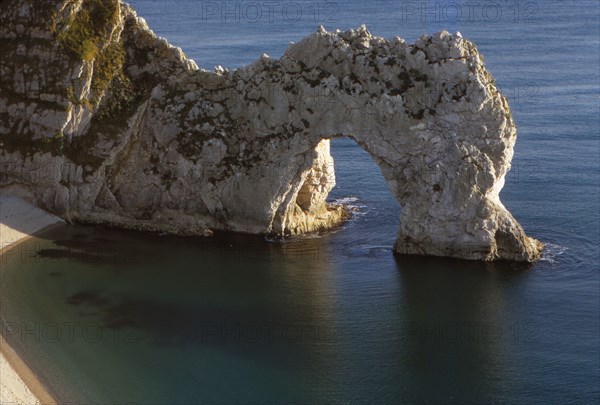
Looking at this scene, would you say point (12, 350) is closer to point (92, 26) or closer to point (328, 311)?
→ point (328, 311)

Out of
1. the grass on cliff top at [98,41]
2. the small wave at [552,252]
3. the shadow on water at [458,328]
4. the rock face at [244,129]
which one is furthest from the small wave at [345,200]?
the grass on cliff top at [98,41]

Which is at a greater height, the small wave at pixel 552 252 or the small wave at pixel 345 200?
the small wave at pixel 345 200

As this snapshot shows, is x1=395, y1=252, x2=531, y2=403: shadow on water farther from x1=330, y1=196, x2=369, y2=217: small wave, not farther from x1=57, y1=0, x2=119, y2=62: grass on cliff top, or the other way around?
x1=57, y1=0, x2=119, y2=62: grass on cliff top

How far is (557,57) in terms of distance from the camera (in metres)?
95.5

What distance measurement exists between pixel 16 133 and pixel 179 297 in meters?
18.3

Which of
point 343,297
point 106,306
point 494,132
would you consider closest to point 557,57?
point 494,132

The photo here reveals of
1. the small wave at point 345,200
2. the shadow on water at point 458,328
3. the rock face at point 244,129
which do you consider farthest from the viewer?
the small wave at point 345,200

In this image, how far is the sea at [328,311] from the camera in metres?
41.8

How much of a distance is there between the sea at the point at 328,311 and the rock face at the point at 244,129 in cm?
206

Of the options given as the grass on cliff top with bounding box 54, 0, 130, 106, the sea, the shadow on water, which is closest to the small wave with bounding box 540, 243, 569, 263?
the sea

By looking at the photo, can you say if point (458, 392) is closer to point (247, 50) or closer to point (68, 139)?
point (68, 139)

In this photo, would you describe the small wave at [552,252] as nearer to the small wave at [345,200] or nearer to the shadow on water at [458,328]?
the shadow on water at [458,328]

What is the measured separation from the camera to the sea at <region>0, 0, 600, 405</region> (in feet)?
137

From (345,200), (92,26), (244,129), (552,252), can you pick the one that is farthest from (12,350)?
(552,252)
